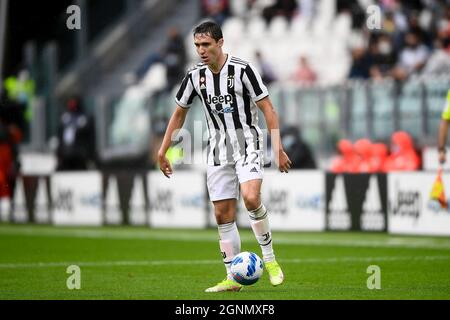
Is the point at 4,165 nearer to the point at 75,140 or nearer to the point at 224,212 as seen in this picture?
the point at 75,140

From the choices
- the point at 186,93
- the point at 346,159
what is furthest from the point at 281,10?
the point at 186,93

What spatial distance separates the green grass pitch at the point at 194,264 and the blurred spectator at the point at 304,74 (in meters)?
5.76

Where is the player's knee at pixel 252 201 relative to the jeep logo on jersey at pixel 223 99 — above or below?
below

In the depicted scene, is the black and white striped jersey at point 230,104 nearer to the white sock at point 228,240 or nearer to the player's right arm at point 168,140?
the player's right arm at point 168,140

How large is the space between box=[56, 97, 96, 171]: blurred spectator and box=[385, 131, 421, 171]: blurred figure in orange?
676 centimetres

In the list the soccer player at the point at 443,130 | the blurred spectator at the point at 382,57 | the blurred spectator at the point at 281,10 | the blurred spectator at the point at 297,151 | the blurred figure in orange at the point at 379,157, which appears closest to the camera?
the soccer player at the point at 443,130

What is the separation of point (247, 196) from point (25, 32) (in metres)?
21.1

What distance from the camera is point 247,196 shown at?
10555mm

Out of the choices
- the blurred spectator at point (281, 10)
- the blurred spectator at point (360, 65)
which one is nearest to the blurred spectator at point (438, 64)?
the blurred spectator at point (360, 65)

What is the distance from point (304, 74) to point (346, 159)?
11.1 feet

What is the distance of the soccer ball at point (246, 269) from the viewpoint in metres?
10.4

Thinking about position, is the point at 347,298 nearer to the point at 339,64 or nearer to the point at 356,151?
the point at 356,151

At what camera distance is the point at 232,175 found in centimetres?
1076

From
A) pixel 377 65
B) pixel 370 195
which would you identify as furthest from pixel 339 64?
pixel 370 195
